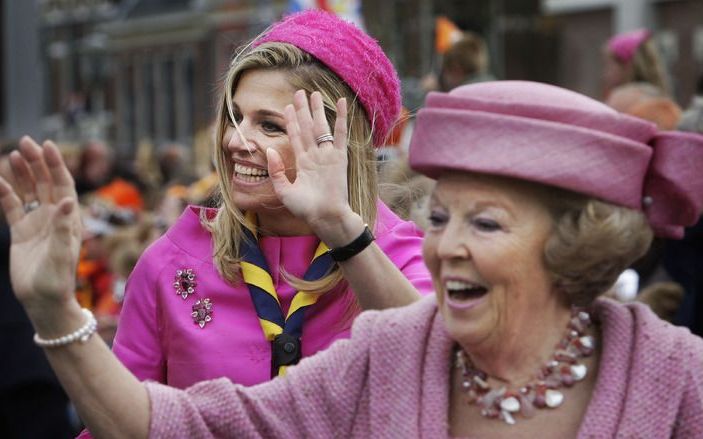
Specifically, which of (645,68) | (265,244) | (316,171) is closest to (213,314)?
(265,244)

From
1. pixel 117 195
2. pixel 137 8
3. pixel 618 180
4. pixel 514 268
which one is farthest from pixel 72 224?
pixel 137 8

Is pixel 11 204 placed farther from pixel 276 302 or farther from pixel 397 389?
pixel 276 302

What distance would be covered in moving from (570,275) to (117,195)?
977 centimetres

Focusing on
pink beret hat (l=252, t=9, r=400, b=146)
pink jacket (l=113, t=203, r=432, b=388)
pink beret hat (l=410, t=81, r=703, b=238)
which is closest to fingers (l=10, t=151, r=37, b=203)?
pink beret hat (l=410, t=81, r=703, b=238)

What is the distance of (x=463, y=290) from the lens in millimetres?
2820

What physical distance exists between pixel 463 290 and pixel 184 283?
103 cm

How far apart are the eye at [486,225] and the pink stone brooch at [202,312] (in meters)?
0.99

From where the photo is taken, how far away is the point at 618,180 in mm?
2738

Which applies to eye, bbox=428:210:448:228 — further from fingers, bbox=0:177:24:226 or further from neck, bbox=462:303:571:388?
fingers, bbox=0:177:24:226

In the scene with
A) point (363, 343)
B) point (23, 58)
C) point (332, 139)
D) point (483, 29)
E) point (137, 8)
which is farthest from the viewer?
point (137, 8)

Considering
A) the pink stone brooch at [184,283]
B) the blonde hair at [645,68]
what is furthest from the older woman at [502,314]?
the blonde hair at [645,68]

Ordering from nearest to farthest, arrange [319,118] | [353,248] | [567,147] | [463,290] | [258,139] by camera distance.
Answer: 1. [567,147]
2. [463,290]
3. [353,248]
4. [319,118]
5. [258,139]

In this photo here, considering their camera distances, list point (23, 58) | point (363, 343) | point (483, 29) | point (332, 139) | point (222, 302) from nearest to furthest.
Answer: point (363, 343), point (332, 139), point (222, 302), point (23, 58), point (483, 29)

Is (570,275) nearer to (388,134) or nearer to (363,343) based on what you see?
(363,343)
